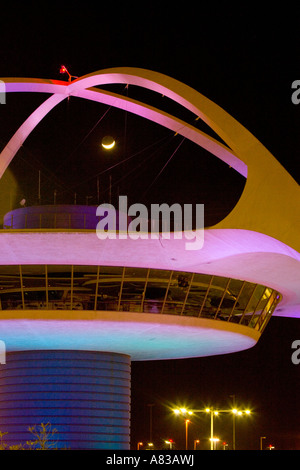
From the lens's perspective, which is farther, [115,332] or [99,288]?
[115,332]

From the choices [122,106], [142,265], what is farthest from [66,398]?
[122,106]

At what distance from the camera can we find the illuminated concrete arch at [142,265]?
25922 millimetres

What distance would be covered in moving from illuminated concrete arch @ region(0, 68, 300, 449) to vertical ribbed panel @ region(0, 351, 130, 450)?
2.6 inches

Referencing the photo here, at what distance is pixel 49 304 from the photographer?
98.5 ft

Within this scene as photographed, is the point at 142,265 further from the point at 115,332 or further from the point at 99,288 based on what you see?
the point at 115,332

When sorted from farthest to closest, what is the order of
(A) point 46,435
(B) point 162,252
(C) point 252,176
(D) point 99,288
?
1. (A) point 46,435
2. (D) point 99,288
3. (B) point 162,252
4. (C) point 252,176

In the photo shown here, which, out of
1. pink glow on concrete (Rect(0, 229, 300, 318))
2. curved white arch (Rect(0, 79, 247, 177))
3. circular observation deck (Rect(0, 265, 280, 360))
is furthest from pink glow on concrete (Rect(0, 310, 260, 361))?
curved white arch (Rect(0, 79, 247, 177))

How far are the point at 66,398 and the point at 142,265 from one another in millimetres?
8220

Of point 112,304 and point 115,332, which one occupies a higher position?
point 112,304

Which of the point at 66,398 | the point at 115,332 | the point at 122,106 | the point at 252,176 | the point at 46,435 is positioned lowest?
the point at 46,435

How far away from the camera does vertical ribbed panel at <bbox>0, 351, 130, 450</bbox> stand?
109 feet

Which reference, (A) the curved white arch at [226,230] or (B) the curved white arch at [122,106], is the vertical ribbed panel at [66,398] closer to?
(A) the curved white arch at [226,230]

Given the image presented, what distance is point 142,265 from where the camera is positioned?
2961cm
